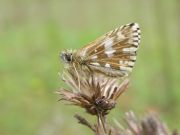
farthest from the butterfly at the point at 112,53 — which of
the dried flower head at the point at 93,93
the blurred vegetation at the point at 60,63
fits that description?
the blurred vegetation at the point at 60,63

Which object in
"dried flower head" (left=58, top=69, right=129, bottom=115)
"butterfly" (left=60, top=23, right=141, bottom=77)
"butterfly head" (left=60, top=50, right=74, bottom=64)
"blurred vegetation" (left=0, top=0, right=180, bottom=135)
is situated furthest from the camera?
"blurred vegetation" (left=0, top=0, right=180, bottom=135)

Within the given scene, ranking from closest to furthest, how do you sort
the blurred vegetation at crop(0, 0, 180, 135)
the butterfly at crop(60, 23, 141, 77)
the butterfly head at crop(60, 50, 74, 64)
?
the butterfly at crop(60, 23, 141, 77) < the butterfly head at crop(60, 50, 74, 64) < the blurred vegetation at crop(0, 0, 180, 135)

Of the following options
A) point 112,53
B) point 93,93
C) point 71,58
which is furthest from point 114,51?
point 93,93

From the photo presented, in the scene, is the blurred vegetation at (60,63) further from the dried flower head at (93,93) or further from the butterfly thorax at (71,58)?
the dried flower head at (93,93)

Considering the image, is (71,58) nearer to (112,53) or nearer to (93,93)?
(112,53)

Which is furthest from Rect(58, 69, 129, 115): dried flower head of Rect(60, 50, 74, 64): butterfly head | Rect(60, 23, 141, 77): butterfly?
Rect(60, 50, 74, 64): butterfly head

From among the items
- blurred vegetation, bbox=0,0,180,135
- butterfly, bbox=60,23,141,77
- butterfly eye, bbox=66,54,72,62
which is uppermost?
butterfly, bbox=60,23,141,77

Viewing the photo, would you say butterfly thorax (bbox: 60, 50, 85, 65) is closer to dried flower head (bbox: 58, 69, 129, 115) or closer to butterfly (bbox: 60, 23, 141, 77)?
butterfly (bbox: 60, 23, 141, 77)
